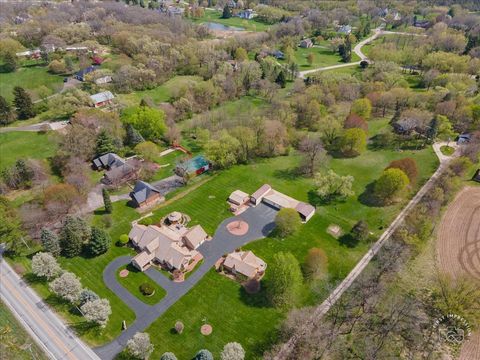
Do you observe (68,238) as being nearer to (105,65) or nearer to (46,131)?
(46,131)

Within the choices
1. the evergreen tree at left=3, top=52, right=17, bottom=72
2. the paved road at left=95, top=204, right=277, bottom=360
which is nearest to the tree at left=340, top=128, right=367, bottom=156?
the paved road at left=95, top=204, right=277, bottom=360

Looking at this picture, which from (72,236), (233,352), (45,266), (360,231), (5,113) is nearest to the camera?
(233,352)

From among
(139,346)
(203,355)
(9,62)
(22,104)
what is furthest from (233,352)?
(9,62)

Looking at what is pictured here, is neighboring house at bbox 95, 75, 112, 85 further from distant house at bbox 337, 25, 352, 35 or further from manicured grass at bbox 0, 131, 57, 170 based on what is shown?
distant house at bbox 337, 25, 352, 35

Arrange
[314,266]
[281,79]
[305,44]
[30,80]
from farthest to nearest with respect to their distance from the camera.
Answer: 1. [305,44]
2. [281,79]
3. [30,80]
4. [314,266]

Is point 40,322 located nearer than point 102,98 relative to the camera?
Yes

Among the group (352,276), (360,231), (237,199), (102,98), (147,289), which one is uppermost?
(102,98)

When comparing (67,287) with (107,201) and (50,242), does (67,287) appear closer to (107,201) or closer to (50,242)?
(50,242)

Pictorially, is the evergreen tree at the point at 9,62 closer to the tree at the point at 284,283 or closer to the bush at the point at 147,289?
the bush at the point at 147,289
